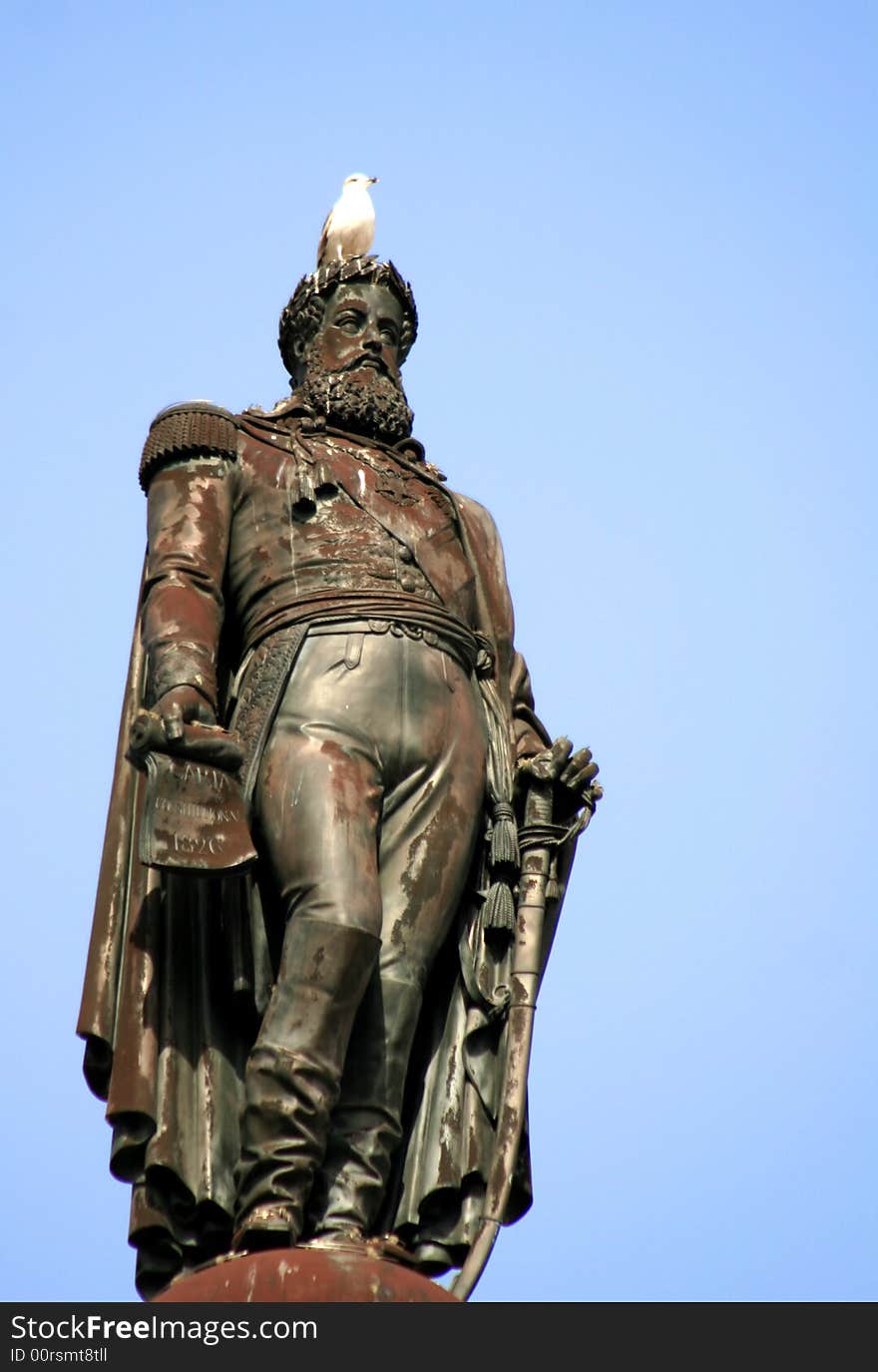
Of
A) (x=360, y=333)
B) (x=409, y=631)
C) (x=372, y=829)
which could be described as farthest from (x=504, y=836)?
(x=360, y=333)

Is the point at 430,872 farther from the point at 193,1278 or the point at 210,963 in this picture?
the point at 193,1278

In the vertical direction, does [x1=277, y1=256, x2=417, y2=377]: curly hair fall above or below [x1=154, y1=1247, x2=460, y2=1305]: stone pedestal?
above

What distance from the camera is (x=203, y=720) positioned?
13.5 meters

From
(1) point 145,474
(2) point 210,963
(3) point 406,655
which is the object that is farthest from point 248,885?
(1) point 145,474

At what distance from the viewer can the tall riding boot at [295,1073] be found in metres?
12.7

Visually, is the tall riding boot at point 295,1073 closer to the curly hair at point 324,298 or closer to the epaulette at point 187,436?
the epaulette at point 187,436

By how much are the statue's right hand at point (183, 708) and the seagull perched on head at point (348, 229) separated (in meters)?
3.40

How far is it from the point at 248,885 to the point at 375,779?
0.76 metres

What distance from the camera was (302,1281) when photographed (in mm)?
12312

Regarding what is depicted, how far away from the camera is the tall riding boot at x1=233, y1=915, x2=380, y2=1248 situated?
12.7m

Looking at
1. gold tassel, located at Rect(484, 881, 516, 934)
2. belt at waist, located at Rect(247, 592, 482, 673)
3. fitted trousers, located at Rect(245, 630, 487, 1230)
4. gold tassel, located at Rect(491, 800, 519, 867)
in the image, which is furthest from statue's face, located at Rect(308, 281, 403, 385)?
gold tassel, located at Rect(484, 881, 516, 934)

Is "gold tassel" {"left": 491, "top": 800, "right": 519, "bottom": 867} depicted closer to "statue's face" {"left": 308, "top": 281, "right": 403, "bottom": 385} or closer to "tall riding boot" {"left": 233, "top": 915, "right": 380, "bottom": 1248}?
"tall riding boot" {"left": 233, "top": 915, "right": 380, "bottom": 1248}

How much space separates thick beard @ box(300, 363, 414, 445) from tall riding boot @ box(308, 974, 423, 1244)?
315 centimetres

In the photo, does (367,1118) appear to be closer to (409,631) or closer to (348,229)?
(409,631)
